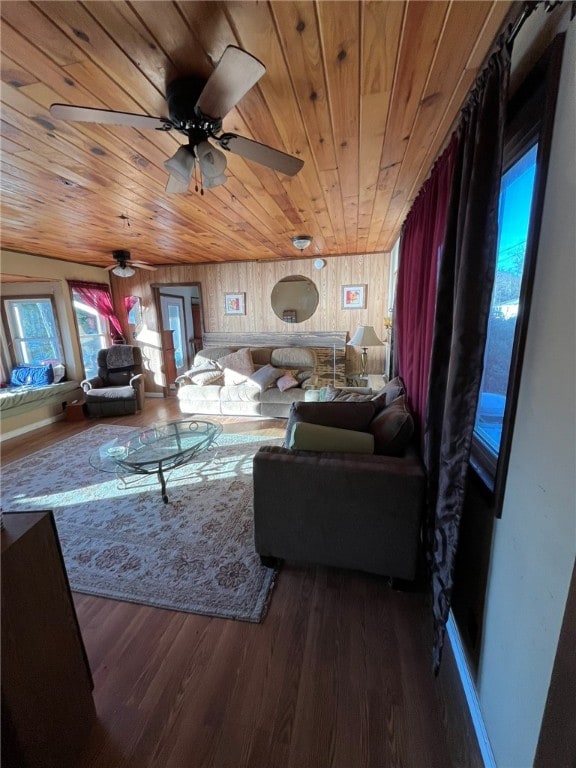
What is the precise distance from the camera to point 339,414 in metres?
2.00

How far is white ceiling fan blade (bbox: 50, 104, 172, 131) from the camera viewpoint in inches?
44.4

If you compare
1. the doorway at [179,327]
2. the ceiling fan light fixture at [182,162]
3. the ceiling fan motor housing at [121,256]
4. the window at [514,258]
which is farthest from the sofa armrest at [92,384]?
the window at [514,258]

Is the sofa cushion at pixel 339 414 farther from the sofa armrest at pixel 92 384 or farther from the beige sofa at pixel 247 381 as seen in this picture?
the sofa armrest at pixel 92 384

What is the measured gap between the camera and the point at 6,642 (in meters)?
0.81

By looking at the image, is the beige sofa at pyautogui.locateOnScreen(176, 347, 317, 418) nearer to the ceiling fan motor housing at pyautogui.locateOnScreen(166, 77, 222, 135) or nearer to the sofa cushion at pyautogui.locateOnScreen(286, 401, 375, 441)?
the sofa cushion at pyautogui.locateOnScreen(286, 401, 375, 441)

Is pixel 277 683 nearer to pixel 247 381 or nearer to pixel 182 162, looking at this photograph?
pixel 182 162

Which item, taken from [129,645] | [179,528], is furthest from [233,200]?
[129,645]

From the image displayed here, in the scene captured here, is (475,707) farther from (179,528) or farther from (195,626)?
(179,528)

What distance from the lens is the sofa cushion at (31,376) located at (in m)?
4.68

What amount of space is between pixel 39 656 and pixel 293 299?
4947mm

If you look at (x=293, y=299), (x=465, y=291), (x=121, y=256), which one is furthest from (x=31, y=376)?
(x=465, y=291)

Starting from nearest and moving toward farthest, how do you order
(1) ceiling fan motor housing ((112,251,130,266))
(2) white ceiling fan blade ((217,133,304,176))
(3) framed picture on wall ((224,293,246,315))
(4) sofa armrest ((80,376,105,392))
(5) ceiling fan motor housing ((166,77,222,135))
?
(5) ceiling fan motor housing ((166,77,222,135)) → (2) white ceiling fan blade ((217,133,304,176)) → (1) ceiling fan motor housing ((112,251,130,266)) → (4) sofa armrest ((80,376,105,392)) → (3) framed picture on wall ((224,293,246,315))

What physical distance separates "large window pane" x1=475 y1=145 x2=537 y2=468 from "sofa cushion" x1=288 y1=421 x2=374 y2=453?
0.54 m

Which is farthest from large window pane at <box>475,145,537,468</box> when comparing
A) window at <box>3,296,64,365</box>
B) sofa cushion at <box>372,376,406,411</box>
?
window at <box>3,296,64,365</box>
